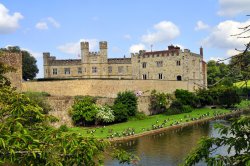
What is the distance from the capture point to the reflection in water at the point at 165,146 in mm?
20391

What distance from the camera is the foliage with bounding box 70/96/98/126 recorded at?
32.9 metres

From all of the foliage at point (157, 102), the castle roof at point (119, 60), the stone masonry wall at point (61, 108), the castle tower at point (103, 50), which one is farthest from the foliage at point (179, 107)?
the castle tower at point (103, 50)

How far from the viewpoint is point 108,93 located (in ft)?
144

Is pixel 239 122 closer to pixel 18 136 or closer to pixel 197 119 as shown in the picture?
pixel 18 136

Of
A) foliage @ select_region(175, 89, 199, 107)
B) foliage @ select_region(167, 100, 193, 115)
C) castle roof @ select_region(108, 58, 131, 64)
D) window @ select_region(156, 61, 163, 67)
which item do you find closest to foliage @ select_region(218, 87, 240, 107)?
foliage @ select_region(175, 89, 199, 107)

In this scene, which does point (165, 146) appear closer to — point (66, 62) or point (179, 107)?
point (179, 107)

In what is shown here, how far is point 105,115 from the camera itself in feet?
110

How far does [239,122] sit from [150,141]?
72.3ft

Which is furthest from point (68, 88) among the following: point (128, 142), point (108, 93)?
point (128, 142)

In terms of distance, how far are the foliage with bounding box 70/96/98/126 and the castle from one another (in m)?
21.5

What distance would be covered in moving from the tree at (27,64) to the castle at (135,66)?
8.76 feet

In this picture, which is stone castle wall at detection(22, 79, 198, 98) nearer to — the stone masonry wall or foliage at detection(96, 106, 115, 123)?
the stone masonry wall

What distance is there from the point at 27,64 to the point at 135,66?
15.9 meters

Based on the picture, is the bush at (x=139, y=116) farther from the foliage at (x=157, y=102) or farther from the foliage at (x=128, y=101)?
the foliage at (x=157, y=102)
